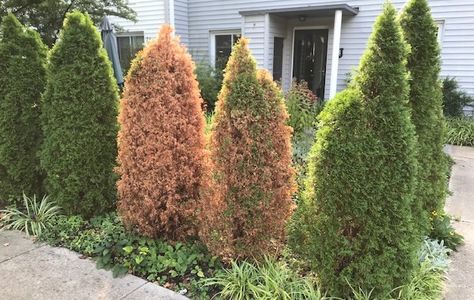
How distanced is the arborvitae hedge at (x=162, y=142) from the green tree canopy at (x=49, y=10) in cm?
536

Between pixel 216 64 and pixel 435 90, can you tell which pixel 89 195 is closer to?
pixel 435 90

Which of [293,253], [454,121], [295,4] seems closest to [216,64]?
[295,4]

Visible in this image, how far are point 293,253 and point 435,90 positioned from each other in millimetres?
1769

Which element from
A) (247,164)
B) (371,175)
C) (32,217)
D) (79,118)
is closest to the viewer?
(371,175)

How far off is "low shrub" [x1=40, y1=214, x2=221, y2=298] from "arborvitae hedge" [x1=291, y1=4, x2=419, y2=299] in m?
0.99

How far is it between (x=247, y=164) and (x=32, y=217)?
252 cm

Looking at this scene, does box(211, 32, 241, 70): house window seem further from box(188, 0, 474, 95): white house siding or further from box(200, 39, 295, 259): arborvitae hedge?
box(200, 39, 295, 259): arborvitae hedge

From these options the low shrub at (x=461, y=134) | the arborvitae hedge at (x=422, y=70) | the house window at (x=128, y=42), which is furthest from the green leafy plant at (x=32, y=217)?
the house window at (x=128, y=42)

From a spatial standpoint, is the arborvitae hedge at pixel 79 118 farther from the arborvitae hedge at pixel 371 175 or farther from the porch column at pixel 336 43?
the porch column at pixel 336 43

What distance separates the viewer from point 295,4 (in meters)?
10.4

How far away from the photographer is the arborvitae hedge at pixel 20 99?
3865 mm

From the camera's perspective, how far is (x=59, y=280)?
2.79m

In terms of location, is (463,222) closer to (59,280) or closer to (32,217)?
(59,280)

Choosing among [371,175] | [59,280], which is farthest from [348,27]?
[59,280]
